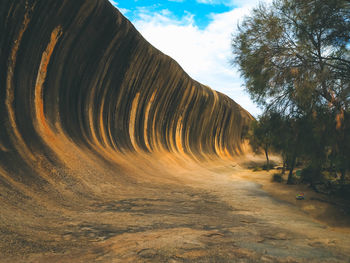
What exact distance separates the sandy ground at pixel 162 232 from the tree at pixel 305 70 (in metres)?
2.23

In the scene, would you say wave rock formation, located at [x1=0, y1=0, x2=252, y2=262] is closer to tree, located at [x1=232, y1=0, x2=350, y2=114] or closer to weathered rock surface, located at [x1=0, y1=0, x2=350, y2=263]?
weathered rock surface, located at [x1=0, y1=0, x2=350, y2=263]

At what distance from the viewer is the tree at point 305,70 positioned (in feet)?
23.4

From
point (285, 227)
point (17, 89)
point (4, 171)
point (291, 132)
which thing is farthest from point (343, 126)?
point (17, 89)

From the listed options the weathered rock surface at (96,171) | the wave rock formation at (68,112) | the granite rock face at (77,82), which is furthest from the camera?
the granite rock face at (77,82)

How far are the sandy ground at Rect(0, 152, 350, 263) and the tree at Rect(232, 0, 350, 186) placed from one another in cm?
223

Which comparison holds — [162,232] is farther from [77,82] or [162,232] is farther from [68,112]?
[77,82]

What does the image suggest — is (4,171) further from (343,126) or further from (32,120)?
(343,126)

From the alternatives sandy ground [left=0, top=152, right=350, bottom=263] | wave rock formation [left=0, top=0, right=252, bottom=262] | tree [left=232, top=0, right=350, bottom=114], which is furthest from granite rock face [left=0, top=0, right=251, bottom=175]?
tree [left=232, top=0, right=350, bottom=114]

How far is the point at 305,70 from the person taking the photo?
24.9ft

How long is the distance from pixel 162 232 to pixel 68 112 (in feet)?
19.8

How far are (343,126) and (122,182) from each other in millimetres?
6441

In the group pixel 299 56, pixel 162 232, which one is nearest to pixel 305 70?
pixel 299 56

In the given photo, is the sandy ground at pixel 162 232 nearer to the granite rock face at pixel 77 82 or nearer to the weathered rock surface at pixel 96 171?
the weathered rock surface at pixel 96 171

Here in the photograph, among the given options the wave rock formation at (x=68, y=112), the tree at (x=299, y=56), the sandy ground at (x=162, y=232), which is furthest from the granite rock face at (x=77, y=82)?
the tree at (x=299, y=56)
